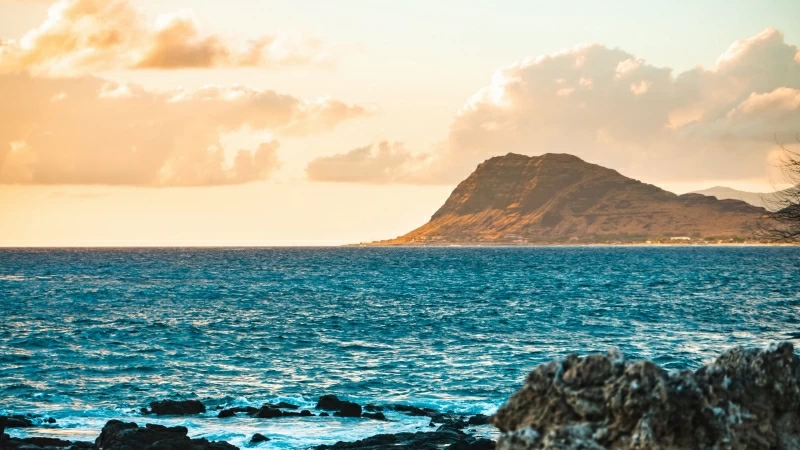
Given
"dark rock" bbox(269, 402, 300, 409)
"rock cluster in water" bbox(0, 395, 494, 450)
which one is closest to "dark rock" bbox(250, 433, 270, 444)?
"rock cluster in water" bbox(0, 395, 494, 450)

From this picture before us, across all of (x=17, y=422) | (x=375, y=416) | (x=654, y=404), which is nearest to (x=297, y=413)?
(x=375, y=416)

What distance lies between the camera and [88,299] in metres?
91.8

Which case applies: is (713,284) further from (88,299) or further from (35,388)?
(35,388)

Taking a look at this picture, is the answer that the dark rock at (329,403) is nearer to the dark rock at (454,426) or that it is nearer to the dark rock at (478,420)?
the dark rock at (454,426)

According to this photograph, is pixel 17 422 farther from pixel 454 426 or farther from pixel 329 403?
pixel 454 426

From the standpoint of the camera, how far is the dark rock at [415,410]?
1276 inches

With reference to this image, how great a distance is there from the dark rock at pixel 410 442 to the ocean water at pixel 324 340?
7.68ft

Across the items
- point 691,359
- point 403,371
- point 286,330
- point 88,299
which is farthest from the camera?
point 88,299

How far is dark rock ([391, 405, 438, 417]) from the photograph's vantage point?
32406 millimetres

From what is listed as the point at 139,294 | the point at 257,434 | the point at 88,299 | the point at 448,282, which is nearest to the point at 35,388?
the point at 257,434

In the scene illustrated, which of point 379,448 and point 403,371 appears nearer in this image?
point 379,448

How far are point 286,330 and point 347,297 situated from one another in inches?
1320

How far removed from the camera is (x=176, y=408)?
109ft

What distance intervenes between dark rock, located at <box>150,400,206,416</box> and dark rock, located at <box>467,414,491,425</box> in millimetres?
10369
